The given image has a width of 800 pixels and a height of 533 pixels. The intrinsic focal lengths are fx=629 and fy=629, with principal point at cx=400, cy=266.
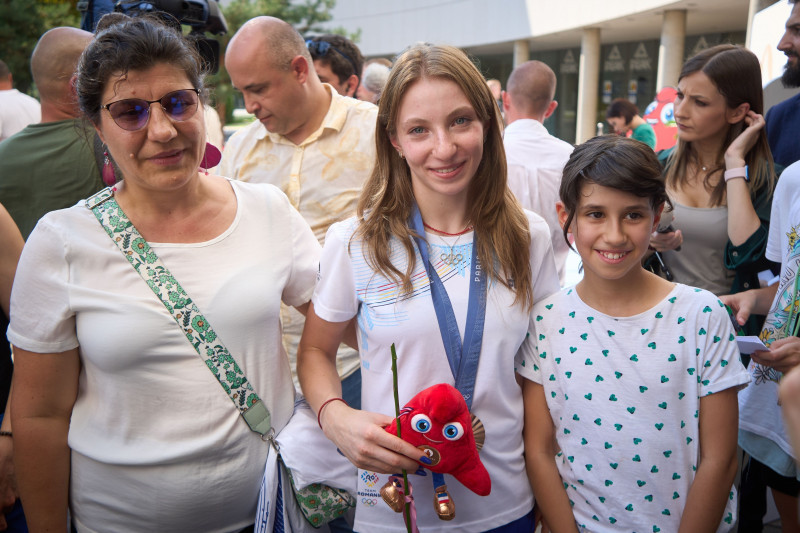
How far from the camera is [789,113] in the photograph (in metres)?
3.36

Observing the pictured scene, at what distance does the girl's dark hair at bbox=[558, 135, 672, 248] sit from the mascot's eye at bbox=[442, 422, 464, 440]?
0.84 m

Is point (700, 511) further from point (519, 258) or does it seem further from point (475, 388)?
point (519, 258)

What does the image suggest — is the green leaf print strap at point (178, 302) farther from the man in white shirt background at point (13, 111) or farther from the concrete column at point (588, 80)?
the concrete column at point (588, 80)

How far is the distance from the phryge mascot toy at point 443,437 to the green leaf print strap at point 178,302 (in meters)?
0.45

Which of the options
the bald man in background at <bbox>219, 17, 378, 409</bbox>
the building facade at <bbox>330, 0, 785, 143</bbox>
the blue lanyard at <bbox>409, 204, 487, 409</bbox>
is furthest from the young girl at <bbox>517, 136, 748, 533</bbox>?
the building facade at <bbox>330, 0, 785, 143</bbox>

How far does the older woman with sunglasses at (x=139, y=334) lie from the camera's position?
1663mm

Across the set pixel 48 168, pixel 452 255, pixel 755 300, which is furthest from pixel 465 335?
pixel 48 168

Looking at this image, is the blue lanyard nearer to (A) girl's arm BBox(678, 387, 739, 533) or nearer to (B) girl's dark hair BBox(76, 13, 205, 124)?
(A) girl's arm BBox(678, 387, 739, 533)

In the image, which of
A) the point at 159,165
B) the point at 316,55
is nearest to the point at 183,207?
the point at 159,165

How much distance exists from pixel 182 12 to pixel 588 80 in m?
17.2

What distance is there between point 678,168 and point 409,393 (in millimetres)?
2153

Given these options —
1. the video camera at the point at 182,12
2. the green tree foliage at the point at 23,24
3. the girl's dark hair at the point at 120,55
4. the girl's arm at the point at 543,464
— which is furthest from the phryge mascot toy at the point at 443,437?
the green tree foliage at the point at 23,24

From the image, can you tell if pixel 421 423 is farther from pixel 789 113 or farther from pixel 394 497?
pixel 789 113

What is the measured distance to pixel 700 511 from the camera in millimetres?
1768
